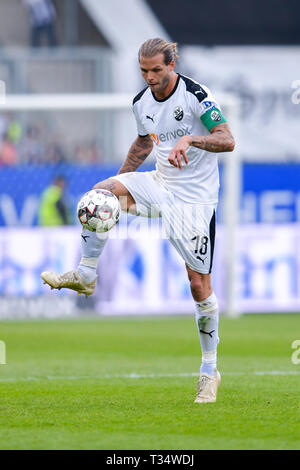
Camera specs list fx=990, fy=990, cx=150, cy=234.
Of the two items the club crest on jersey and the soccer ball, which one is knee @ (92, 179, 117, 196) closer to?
the soccer ball

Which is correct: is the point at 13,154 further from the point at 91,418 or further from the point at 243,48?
the point at 91,418

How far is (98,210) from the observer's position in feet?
22.2

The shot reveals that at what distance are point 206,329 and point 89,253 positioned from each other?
3.30 ft

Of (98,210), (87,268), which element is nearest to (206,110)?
(98,210)

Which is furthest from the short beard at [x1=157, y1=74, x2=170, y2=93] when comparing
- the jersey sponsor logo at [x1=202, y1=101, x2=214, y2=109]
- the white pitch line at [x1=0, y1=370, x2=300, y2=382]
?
the white pitch line at [x1=0, y1=370, x2=300, y2=382]

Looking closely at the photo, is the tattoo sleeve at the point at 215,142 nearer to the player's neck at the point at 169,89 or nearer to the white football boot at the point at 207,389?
the player's neck at the point at 169,89

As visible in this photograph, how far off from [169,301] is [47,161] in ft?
11.9

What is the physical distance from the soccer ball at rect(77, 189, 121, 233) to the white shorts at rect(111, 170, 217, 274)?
398mm

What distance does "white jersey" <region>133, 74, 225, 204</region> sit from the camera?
7070mm

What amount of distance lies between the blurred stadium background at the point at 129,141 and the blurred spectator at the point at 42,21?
0.03m

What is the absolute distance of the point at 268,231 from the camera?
55.1 feet

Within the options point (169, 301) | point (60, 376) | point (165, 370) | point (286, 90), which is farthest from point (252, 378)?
point (286, 90)

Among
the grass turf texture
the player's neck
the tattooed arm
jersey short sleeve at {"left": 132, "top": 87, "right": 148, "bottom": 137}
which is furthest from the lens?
jersey short sleeve at {"left": 132, "top": 87, "right": 148, "bottom": 137}

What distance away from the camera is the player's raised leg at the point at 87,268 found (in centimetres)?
702
